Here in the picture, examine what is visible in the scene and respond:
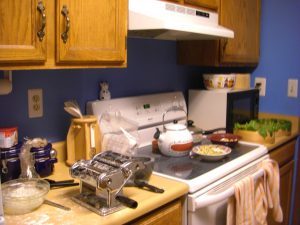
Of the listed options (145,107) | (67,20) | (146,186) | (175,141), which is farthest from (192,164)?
(67,20)

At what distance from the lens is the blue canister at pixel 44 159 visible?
1.40 metres

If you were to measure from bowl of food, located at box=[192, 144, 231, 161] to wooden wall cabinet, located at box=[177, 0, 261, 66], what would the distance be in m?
0.61

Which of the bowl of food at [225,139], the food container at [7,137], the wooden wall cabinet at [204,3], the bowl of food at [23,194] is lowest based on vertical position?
the bowl of food at [23,194]

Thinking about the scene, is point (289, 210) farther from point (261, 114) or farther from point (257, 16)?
point (257, 16)

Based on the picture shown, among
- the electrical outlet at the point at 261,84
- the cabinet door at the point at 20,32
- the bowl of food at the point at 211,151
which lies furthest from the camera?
the electrical outlet at the point at 261,84

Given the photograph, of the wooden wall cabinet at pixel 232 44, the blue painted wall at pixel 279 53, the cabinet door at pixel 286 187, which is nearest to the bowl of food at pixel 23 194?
the wooden wall cabinet at pixel 232 44

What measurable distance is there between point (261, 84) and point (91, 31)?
1627 mm

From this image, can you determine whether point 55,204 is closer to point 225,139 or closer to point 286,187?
point 225,139

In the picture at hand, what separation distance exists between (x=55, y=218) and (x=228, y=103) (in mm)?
1355

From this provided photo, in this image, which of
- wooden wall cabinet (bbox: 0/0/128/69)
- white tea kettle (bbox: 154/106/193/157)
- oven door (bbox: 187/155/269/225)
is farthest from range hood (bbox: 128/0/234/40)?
oven door (bbox: 187/155/269/225)

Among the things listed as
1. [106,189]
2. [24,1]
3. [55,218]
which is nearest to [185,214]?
[106,189]

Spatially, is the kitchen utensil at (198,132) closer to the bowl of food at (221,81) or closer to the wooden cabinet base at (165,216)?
the bowl of food at (221,81)

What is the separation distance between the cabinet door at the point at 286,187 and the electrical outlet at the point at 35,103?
5.10 feet

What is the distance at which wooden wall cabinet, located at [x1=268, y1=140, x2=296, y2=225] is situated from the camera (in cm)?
221
